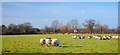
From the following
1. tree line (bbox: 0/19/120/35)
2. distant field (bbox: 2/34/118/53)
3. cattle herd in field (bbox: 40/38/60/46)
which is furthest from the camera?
tree line (bbox: 0/19/120/35)

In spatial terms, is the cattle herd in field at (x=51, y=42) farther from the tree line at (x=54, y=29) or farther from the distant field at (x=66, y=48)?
the tree line at (x=54, y=29)

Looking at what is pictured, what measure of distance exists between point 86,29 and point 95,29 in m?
4.64

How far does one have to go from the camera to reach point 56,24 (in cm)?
7756

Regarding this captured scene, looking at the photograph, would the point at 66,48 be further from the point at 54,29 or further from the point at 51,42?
the point at 54,29

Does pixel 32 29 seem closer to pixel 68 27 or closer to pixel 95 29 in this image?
pixel 68 27

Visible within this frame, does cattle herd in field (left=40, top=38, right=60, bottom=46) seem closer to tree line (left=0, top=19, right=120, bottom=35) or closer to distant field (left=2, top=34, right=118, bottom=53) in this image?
distant field (left=2, top=34, right=118, bottom=53)

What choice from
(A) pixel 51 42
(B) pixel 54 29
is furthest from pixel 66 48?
(B) pixel 54 29

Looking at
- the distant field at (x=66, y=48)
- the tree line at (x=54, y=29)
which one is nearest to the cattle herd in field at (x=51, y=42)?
the distant field at (x=66, y=48)

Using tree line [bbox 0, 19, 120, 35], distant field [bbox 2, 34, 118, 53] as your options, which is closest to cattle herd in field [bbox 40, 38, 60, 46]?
Answer: distant field [bbox 2, 34, 118, 53]

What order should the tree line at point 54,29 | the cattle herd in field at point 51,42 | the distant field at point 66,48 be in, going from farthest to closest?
the tree line at point 54,29 < the cattle herd in field at point 51,42 < the distant field at point 66,48

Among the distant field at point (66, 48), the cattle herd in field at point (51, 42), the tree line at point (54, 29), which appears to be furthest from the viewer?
the tree line at point (54, 29)

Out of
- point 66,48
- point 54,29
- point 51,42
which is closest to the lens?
point 66,48

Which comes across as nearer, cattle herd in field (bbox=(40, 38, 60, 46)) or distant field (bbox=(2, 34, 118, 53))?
distant field (bbox=(2, 34, 118, 53))

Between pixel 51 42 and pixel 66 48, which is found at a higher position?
pixel 51 42
